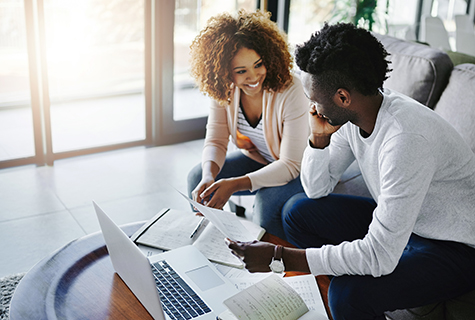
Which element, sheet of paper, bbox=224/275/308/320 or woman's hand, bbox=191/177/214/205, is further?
woman's hand, bbox=191/177/214/205

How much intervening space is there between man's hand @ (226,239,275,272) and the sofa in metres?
0.71

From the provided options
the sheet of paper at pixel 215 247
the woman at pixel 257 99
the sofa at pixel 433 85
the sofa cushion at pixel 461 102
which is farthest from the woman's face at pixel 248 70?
the sofa cushion at pixel 461 102

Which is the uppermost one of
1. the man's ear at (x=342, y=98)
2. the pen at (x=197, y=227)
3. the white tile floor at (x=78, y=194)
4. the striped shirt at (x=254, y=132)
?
the man's ear at (x=342, y=98)

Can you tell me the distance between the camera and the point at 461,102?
1.88 metres

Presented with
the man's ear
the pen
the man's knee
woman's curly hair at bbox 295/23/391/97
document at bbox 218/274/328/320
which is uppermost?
woman's curly hair at bbox 295/23/391/97

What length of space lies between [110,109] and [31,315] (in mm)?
2776

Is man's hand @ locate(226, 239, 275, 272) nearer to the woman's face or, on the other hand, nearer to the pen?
the pen

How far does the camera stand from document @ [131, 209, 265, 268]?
4.50 feet

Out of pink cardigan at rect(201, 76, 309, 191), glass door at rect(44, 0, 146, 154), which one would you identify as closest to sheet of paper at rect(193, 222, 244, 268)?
pink cardigan at rect(201, 76, 309, 191)

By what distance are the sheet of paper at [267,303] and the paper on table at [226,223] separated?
0.15 m

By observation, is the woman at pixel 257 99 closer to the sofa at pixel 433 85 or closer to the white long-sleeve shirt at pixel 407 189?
the sofa at pixel 433 85

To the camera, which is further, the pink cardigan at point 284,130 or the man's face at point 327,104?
the pink cardigan at point 284,130

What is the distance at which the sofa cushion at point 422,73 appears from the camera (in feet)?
6.53

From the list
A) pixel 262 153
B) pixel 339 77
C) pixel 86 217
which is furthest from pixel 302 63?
pixel 86 217
